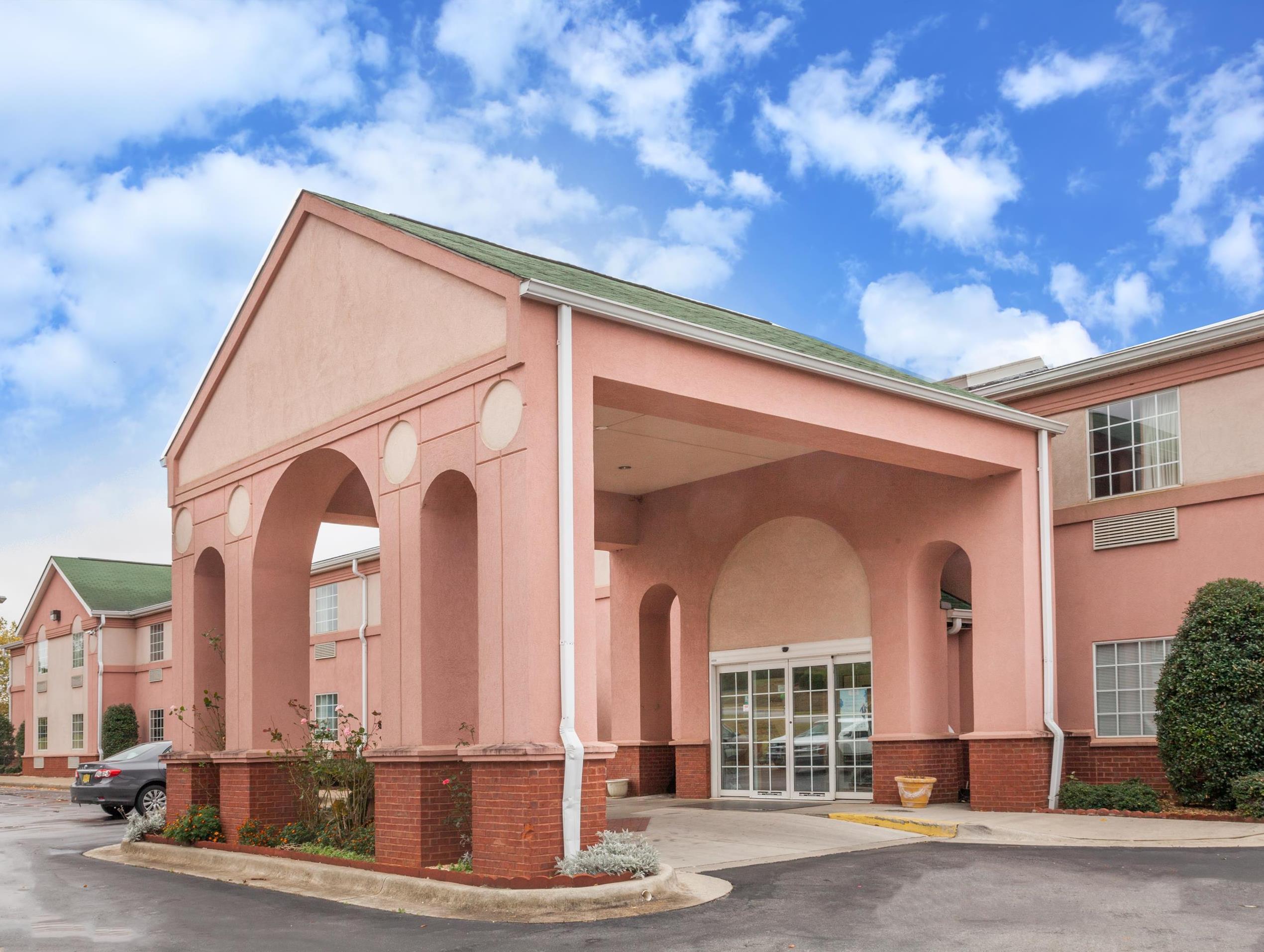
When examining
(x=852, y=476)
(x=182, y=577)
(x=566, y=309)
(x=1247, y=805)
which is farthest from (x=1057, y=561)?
(x=182, y=577)

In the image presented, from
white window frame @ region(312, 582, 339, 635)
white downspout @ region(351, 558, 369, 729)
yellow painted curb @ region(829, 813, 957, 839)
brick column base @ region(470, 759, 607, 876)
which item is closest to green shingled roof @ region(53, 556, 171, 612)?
white window frame @ region(312, 582, 339, 635)

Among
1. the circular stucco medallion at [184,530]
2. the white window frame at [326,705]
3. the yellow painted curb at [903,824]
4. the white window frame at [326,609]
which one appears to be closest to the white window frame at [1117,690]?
the yellow painted curb at [903,824]

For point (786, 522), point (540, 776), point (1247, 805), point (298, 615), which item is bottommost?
point (1247, 805)

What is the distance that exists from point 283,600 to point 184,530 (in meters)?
2.86

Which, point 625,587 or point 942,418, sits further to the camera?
point 625,587

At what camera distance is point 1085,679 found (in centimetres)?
1748

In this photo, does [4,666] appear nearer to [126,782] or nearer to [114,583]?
[114,583]

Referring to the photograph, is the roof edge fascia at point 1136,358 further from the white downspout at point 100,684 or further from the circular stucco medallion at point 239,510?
the white downspout at point 100,684

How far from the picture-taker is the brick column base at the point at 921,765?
1720cm

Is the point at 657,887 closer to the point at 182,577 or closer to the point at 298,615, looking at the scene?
the point at 298,615

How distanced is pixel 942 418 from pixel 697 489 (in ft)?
18.7

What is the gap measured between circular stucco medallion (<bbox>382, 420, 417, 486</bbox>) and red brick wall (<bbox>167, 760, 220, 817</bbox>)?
576 cm

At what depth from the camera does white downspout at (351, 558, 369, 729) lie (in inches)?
1218

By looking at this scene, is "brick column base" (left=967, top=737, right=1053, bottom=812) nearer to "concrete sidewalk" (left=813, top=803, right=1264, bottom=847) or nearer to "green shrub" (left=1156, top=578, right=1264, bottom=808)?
"concrete sidewalk" (left=813, top=803, right=1264, bottom=847)
